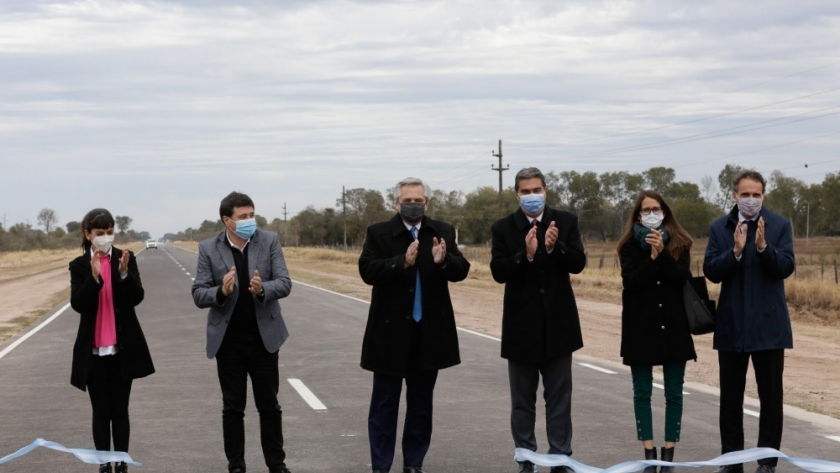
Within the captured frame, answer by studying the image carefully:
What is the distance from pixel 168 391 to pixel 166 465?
13.5 ft

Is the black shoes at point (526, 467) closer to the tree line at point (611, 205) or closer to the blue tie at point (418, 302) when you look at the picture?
the blue tie at point (418, 302)

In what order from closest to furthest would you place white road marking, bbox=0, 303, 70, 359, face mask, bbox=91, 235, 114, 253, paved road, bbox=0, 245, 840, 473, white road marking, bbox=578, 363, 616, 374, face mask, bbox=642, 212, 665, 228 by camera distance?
1. face mask, bbox=91, 235, 114, 253
2. face mask, bbox=642, 212, 665, 228
3. paved road, bbox=0, 245, 840, 473
4. white road marking, bbox=578, 363, 616, 374
5. white road marking, bbox=0, 303, 70, 359

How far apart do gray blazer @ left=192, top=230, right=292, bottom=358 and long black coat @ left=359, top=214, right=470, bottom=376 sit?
2.04 feet

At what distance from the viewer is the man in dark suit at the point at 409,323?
23.8 feet

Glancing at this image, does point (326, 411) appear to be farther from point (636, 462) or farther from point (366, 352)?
point (636, 462)

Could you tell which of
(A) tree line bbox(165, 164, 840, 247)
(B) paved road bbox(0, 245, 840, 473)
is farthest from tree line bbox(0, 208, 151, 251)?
(B) paved road bbox(0, 245, 840, 473)

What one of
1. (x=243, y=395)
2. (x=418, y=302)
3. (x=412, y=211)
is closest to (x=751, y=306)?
(x=418, y=302)

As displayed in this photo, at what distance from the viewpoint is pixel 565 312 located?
23.9ft

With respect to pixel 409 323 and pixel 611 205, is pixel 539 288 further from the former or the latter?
pixel 611 205

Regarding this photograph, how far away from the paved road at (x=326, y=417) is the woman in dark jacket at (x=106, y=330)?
830mm

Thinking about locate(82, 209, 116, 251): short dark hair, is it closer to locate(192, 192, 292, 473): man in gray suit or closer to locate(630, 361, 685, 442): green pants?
locate(192, 192, 292, 473): man in gray suit

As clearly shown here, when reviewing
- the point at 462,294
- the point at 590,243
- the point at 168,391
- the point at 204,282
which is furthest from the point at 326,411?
the point at 590,243

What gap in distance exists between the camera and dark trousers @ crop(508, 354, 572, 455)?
722 cm

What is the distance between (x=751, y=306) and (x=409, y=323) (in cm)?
233
